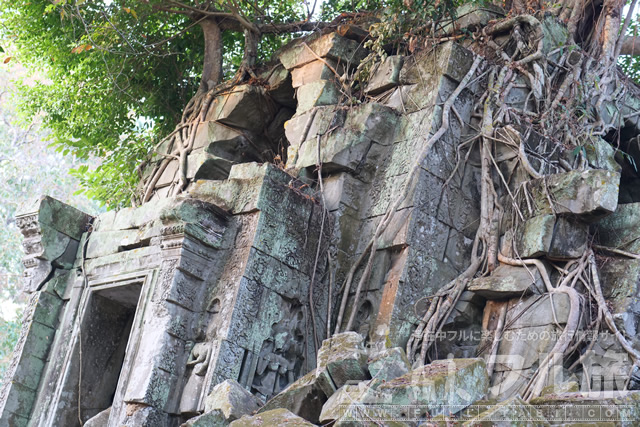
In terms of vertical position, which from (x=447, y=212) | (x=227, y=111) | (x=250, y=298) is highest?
(x=227, y=111)

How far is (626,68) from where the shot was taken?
30.8 feet

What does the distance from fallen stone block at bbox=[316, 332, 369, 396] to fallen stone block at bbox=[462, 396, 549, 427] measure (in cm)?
103

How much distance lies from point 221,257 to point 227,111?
2.54 metres

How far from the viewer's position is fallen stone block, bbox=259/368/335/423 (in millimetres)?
5117

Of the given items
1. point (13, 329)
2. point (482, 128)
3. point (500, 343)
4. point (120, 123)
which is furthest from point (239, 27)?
point (13, 329)

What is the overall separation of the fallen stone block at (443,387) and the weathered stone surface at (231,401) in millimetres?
997

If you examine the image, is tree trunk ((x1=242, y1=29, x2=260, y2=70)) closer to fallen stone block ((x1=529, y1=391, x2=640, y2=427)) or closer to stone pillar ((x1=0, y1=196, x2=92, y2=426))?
stone pillar ((x1=0, y1=196, x2=92, y2=426))

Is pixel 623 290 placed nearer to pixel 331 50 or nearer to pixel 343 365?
pixel 343 365

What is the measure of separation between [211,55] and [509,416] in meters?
6.29

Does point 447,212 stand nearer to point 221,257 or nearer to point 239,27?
point 221,257

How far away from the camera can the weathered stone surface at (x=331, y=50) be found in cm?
800

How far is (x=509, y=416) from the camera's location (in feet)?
13.0

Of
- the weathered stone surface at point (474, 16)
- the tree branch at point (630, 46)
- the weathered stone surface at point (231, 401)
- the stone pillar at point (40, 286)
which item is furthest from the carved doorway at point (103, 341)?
the tree branch at point (630, 46)

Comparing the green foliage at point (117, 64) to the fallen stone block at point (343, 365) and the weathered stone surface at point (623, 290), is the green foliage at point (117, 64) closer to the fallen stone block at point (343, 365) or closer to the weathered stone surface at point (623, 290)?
the weathered stone surface at point (623, 290)
